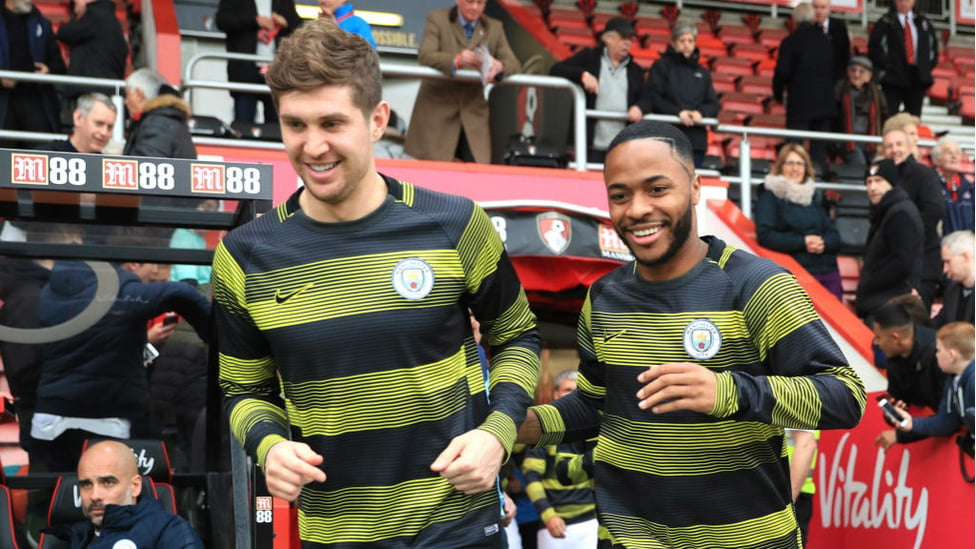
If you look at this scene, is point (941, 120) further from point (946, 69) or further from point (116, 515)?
point (116, 515)

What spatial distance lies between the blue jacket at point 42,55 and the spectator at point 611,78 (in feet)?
13.5

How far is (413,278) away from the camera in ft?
10.8

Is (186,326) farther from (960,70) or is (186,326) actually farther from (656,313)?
(960,70)

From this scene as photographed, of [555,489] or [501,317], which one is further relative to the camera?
[555,489]

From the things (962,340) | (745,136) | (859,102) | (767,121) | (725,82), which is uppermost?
(725,82)

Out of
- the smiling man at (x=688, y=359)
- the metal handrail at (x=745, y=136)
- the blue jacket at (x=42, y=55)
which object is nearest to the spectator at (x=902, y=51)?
the metal handrail at (x=745, y=136)

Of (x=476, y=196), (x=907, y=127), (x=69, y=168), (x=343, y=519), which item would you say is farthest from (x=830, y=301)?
(x=343, y=519)

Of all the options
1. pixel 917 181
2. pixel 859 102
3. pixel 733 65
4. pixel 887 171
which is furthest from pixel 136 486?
pixel 733 65

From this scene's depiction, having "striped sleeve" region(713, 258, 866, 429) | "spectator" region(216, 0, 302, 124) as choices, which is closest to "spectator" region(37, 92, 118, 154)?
"spectator" region(216, 0, 302, 124)

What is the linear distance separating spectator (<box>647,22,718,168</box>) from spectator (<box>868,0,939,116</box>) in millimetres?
3308

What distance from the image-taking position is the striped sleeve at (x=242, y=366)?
339 centimetres

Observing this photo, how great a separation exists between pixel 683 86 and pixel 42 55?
5472mm

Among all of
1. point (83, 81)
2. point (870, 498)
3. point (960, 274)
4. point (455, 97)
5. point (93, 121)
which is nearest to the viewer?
point (93, 121)

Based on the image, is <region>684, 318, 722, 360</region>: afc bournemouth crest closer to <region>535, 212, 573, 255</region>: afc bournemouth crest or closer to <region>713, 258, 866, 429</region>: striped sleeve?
<region>713, 258, 866, 429</region>: striped sleeve
